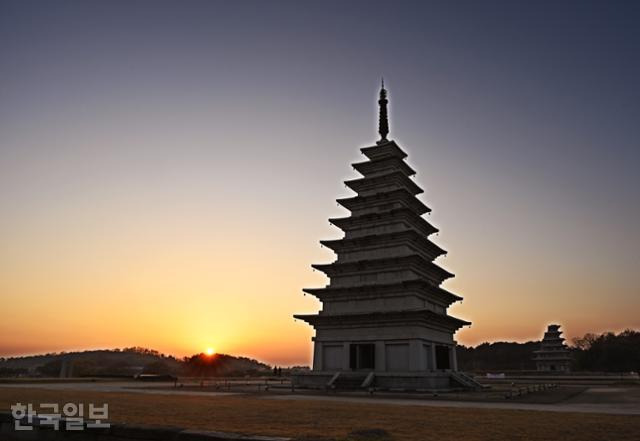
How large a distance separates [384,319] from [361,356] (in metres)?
4.30

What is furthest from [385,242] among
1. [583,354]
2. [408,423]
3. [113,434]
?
[583,354]

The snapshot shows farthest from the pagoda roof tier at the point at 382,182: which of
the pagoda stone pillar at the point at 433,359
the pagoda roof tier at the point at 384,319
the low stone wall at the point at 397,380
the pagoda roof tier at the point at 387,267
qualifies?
the low stone wall at the point at 397,380

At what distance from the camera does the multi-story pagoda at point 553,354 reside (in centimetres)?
10144

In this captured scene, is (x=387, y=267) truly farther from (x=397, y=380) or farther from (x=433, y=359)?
(x=397, y=380)

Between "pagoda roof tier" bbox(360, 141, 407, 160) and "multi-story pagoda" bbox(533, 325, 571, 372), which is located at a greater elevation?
"pagoda roof tier" bbox(360, 141, 407, 160)

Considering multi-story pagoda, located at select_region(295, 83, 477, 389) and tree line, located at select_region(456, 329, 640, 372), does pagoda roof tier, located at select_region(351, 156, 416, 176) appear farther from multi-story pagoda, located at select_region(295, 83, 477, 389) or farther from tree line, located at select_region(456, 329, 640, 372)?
tree line, located at select_region(456, 329, 640, 372)

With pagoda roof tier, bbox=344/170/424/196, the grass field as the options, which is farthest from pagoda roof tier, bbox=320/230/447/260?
the grass field

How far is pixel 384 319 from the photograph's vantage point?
4156cm

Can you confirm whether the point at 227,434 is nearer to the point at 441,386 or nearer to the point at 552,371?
the point at 441,386

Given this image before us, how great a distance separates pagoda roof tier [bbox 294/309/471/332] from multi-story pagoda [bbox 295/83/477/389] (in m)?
0.08

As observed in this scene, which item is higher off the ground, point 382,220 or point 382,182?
point 382,182

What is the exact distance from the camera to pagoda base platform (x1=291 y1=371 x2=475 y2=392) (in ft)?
124

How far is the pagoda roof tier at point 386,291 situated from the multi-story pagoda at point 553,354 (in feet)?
223

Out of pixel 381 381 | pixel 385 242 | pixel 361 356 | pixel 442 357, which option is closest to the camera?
pixel 381 381
